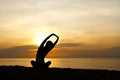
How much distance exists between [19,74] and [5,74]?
0.81 meters

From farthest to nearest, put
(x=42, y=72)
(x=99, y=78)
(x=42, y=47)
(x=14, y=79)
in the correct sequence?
1. (x=42, y=47)
2. (x=42, y=72)
3. (x=99, y=78)
4. (x=14, y=79)

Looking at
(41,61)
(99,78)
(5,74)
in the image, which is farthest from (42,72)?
(41,61)

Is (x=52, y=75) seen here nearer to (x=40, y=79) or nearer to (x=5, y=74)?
(x=40, y=79)

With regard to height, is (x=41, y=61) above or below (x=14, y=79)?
below

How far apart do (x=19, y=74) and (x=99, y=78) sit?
467cm

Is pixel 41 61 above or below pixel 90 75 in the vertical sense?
below

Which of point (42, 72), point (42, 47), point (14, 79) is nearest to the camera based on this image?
point (14, 79)

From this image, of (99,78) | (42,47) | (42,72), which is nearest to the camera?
(99,78)

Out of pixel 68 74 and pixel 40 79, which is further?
pixel 68 74

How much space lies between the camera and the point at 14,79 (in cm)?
1672

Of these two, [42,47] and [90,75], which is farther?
[42,47]

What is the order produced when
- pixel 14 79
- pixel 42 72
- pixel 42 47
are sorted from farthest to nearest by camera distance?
1. pixel 42 47
2. pixel 42 72
3. pixel 14 79

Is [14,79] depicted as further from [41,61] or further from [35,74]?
[41,61]

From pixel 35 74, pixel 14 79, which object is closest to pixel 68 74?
pixel 35 74
